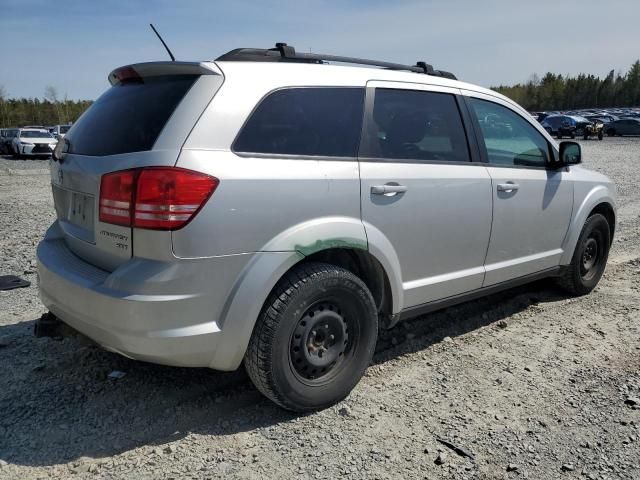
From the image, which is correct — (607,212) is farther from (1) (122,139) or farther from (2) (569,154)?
(1) (122,139)

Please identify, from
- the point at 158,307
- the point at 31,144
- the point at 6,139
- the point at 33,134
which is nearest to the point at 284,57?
the point at 158,307

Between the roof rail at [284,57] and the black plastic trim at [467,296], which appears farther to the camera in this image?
the black plastic trim at [467,296]

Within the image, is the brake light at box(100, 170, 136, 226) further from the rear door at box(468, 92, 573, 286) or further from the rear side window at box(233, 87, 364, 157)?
the rear door at box(468, 92, 573, 286)

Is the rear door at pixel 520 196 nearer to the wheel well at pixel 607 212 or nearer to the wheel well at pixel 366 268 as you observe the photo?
the wheel well at pixel 607 212

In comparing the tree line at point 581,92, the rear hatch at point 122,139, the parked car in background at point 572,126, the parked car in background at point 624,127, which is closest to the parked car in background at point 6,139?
the rear hatch at point 122,139

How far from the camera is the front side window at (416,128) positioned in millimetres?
3328

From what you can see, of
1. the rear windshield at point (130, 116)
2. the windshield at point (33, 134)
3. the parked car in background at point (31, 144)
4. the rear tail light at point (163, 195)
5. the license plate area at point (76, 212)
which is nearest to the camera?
the rear tail light at point (163, 195)

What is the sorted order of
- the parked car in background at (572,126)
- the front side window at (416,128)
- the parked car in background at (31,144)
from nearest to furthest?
1. the front side window at (416,128)
2. the parked car in background at (31,144)
3. the parked car in background at (572,126)

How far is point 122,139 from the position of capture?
2.80m

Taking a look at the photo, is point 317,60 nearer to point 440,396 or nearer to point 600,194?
point 440,396

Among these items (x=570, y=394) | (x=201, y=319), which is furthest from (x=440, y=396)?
(x=201, y=319)

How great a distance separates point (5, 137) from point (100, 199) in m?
34.0

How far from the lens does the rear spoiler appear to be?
8.98 ft

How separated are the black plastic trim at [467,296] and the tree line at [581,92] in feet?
293
